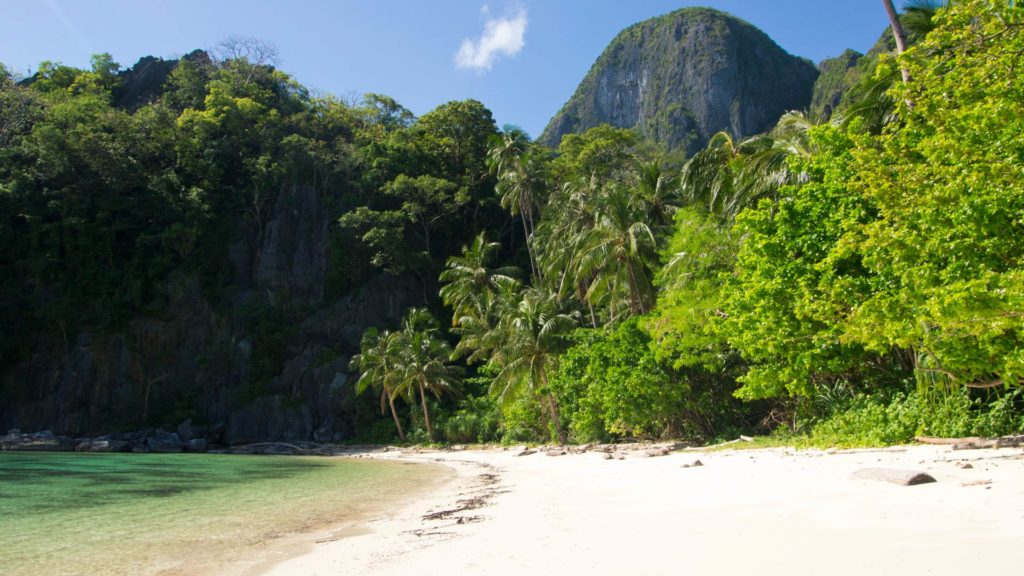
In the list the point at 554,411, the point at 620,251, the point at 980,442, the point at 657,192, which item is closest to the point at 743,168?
the point at 620,251

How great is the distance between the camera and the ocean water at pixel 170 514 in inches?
270

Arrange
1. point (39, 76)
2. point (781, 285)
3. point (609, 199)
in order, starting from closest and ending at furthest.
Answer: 1. point (781, 285)
2. point (609, 199)
3. point (39, 76)

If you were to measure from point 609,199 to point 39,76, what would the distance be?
188 ft

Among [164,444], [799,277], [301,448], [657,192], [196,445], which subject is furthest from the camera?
[196,445]

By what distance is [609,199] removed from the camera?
74.9ft

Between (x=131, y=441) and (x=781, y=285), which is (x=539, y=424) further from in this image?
(x=131, y=441)

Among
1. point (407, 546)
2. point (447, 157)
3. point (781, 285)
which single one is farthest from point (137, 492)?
point (447, 157)

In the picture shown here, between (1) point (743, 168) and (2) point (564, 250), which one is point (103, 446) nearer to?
(2) point (564, 250)

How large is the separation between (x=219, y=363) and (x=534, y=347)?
27.7 metres

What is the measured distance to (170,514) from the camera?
1016cm

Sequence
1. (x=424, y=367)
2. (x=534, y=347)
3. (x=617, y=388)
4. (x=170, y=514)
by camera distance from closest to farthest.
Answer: (x=170, y=514) < (x=617, y=388) < (x=534, y=347) < (x=424, y=367)

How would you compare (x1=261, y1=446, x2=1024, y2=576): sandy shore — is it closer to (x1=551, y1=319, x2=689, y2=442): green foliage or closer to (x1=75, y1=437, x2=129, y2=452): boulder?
(x1=551, y1=319, x2=689, y2=442): green foliage

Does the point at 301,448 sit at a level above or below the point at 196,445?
below

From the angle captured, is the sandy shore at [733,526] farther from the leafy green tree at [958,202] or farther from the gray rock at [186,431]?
the gray rock at [186,431]
